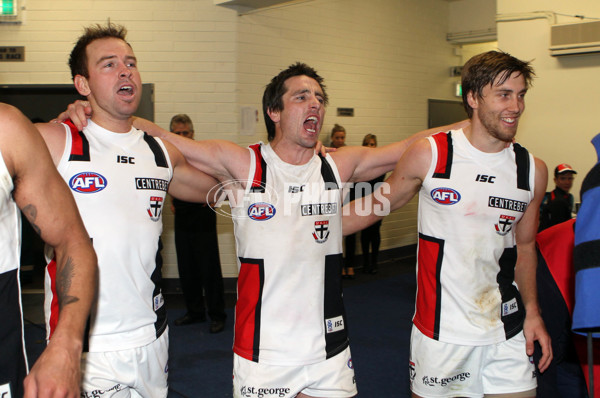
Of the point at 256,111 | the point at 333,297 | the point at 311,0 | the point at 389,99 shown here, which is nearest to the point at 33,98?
the point at 256,111

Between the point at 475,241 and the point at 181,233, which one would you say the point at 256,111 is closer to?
the point at 181,233

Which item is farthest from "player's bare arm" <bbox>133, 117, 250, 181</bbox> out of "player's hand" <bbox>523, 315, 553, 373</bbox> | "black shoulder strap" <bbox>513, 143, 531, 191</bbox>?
"player's hand" <bbox>523, 315, 553, 373</bbox>

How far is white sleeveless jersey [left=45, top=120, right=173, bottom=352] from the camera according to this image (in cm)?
223

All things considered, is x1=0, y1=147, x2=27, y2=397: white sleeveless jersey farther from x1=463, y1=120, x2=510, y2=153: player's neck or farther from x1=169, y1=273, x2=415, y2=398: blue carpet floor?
x1=169, y1=273, x2=415, y2=398: blue carpet floor

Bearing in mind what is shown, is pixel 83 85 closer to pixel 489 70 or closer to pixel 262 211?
pixel 262 211

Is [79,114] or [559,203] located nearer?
[79,114]

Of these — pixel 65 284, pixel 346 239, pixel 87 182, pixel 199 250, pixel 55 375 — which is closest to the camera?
pixel 55 375

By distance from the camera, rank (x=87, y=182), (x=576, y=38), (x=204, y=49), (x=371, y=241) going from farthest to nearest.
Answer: (x=371, y=241)
(x=204, y=49)
(x=576, y=38)
(x=87, y=182)

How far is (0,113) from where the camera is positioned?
150 centimetres

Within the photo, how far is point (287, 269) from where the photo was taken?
244 centimetres

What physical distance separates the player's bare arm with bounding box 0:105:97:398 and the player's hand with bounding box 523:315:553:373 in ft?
6.54

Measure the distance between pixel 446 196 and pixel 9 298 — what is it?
1841 mm

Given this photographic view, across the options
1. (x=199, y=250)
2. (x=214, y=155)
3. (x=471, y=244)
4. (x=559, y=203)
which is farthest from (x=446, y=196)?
(x=559, y=203)

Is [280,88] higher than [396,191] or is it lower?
higher
